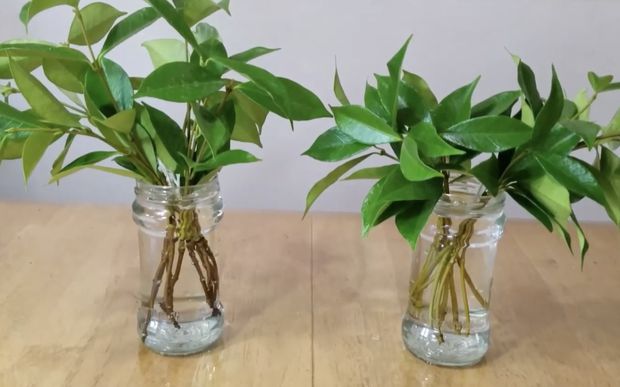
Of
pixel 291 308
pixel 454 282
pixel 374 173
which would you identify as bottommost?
pixel 291 308

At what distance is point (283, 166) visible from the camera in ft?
4.47

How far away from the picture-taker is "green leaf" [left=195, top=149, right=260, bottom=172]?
2.02 ft

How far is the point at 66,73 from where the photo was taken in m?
0.63

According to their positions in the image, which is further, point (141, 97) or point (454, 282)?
point (454, 282)

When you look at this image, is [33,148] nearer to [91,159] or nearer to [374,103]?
[91,159]

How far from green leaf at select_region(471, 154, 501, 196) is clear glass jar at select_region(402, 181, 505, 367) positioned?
1.1 inches

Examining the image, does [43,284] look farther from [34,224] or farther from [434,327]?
[434,327]

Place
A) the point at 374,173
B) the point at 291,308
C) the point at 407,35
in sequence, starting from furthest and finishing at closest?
the point at 407,35 → the point at 291,308 → the point at 374,173

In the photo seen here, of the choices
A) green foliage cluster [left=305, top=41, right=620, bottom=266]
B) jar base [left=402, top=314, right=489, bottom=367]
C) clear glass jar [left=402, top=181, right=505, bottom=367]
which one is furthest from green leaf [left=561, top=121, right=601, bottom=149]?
jar base [left=402, top=314, right=489, bottom=367]

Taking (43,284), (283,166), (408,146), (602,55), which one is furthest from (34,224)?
(602,55)

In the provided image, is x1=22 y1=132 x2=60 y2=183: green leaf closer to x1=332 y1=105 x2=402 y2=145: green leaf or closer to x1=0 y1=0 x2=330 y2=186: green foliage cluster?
x1=0 y1=0 x2=330 y2=186: green foliage cluster

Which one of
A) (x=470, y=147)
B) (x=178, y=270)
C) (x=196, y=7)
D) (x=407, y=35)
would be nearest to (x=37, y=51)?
(x=196, y=7)

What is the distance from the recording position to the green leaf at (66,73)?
620 millimetres

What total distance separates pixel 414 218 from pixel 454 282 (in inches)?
4.2
